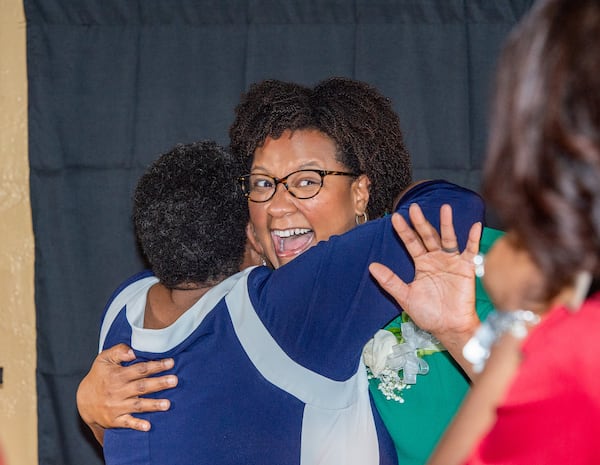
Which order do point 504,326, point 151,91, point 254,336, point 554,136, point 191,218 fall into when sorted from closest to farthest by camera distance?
point 554,136, point 504,326, point 254,336, point 191,218, point 151,91

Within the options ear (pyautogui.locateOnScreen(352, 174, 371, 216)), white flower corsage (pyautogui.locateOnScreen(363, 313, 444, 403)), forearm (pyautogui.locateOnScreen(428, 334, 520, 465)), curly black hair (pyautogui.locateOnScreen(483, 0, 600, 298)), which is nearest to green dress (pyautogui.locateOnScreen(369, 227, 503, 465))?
white flower corsage (pyautogui.locateOnScreen(363, 313, 444, 403))

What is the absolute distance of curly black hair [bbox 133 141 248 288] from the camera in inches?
63.2

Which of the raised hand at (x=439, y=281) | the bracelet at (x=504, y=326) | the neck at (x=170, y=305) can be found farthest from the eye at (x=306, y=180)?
the bracelet at (x=504, y=326)

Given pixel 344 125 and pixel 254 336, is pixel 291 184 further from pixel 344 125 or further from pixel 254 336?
pixel 254 336

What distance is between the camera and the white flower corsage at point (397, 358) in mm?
1636

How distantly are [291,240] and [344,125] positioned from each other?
300 mm

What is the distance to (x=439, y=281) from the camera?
1.39 metres

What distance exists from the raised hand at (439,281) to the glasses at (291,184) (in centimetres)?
50

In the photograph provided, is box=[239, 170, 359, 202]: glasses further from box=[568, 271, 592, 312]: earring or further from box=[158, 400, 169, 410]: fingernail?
box=[568, 271, 592, 312]: earring

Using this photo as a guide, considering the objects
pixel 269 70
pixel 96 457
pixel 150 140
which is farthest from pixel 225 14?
pixel 96 457

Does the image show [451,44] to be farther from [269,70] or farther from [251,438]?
[251,438]

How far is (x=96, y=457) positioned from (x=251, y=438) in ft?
4.05

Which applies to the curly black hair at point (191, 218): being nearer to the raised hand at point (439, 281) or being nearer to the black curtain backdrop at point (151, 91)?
the raised hand at point (439, 281)

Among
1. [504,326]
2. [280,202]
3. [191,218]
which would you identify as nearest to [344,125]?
[280,202]
